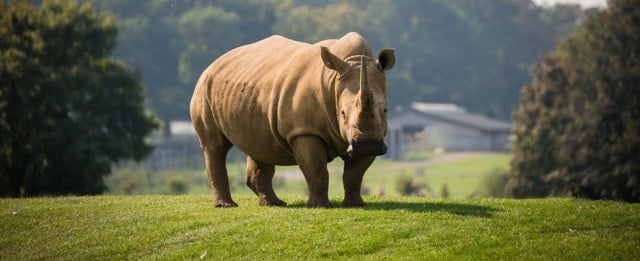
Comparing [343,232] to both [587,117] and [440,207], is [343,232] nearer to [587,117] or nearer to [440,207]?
[440,207]

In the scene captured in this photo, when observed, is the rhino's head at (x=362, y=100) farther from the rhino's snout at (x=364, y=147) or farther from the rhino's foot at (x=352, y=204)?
the rhino's foot at (x=352, y=204)

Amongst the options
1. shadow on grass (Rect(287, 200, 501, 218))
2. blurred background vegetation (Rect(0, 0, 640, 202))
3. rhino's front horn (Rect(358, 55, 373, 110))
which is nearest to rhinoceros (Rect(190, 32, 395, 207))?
rhino's front horn (Rect(358, 55, 373, 110))

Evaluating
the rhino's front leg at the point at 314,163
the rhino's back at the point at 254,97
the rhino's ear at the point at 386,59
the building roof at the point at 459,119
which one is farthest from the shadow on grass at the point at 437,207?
the building roof at the point at 459,119

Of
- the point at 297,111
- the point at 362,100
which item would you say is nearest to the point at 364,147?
the point at 362,100

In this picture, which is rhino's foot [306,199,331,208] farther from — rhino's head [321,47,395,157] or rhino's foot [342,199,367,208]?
rhino's head [321,47,395,157]

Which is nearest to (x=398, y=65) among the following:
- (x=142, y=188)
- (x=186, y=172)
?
(x=186, y=172)

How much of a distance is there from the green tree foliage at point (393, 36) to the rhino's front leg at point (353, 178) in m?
77.8

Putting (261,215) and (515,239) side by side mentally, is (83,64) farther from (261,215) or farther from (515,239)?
(515,239)

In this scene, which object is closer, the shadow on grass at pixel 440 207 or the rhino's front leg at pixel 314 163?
the shadow on grass at pixel 440 207

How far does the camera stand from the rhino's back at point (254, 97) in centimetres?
2080

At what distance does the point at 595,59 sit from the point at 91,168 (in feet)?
94.4

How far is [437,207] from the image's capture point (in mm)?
20047

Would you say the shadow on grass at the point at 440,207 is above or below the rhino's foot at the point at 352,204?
above

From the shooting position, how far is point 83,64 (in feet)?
155
